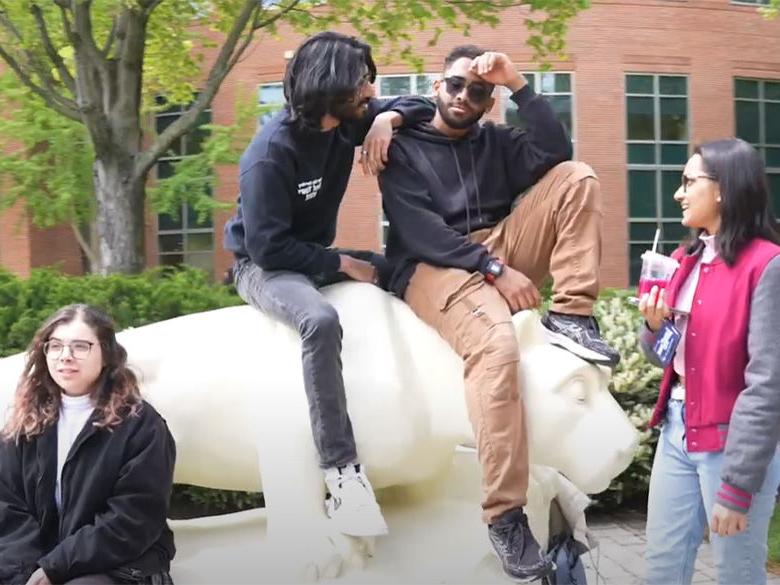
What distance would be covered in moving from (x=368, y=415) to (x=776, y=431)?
4.13 feet

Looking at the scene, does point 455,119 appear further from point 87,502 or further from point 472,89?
point 87,502

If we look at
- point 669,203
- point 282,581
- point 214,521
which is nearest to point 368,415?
point 282,581

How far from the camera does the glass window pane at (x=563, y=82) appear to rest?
16953mm

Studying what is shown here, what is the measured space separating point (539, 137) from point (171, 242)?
15.6m

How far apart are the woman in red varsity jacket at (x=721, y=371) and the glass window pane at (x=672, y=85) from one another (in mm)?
15755

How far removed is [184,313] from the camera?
210 inches

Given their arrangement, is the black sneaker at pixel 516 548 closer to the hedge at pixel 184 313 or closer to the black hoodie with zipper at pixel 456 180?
the black hoodie with zipper at pixel 456 180

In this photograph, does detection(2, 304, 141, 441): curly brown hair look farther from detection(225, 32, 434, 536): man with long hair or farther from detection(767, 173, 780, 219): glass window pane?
detection(767, 173, 780, 219): glass window pane

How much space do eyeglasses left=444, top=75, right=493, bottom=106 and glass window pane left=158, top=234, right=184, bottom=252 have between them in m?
15.4

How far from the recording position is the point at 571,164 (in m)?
2.95

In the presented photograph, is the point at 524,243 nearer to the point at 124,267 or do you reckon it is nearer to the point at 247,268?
the point at 247,268

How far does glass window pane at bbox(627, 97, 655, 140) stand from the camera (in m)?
17.3

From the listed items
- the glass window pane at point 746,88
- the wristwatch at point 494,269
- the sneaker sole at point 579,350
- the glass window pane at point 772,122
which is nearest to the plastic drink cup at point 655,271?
the sneaker sole at point 579,350

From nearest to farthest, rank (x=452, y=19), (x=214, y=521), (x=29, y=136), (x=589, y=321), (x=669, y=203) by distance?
(x=589, y=321)
(x=214, y=521)
(x=452, y=19)
(x=29, y=136)
(x=669, y=203)
